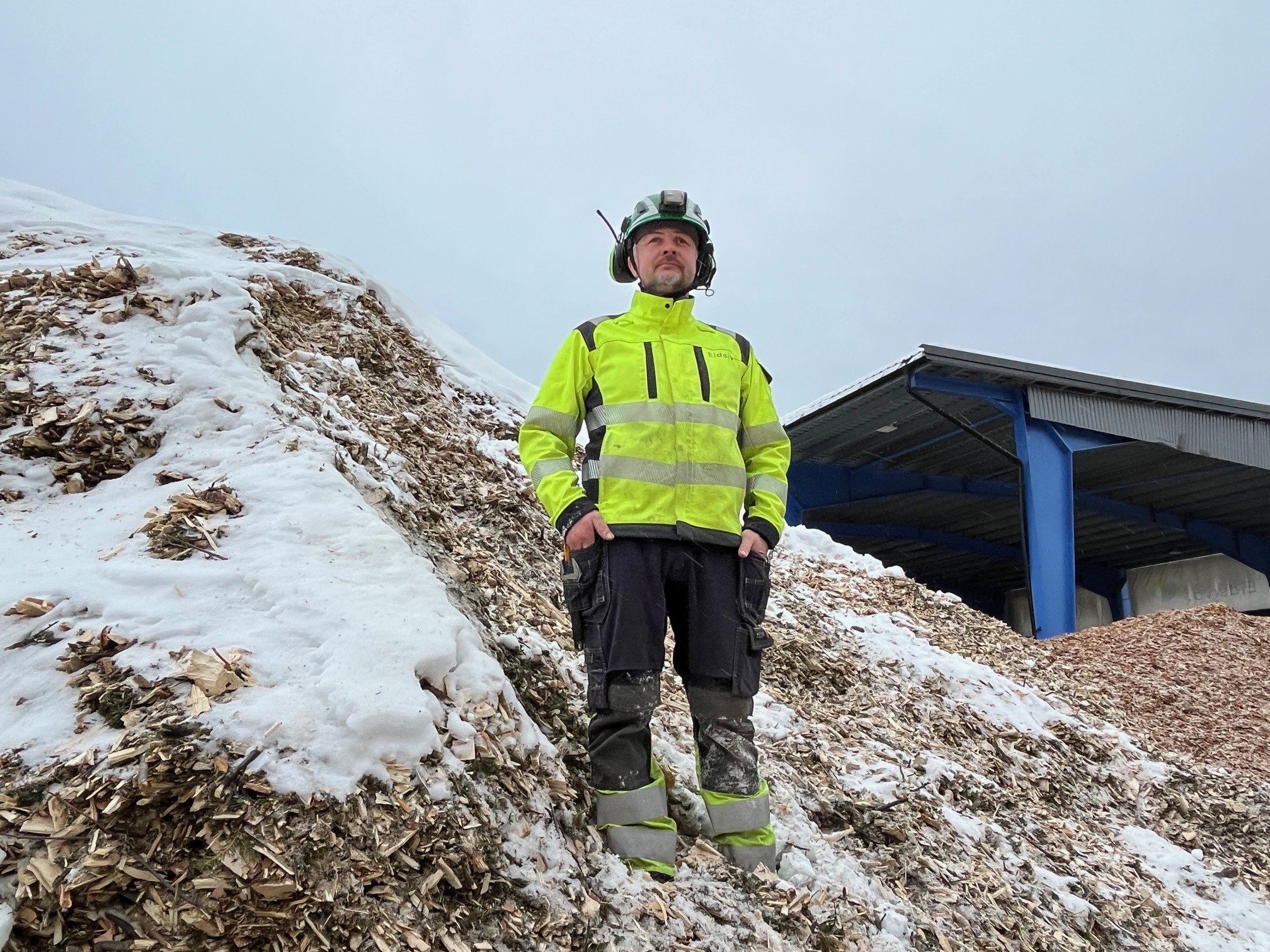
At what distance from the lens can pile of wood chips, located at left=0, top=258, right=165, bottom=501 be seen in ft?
10.7

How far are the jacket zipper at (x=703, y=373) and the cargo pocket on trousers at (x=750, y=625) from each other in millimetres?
557

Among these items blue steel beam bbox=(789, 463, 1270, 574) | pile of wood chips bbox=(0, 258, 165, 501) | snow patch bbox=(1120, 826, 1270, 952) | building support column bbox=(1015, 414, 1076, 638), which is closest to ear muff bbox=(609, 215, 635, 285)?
pile of wood chips bbox=(0, 258, 165, 501)

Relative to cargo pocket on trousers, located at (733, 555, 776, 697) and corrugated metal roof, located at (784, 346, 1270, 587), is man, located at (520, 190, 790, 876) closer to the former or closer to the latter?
cargo pocket on trousers, located at (733, 555, 776, 697)

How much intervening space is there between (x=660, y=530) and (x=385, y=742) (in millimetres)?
1024

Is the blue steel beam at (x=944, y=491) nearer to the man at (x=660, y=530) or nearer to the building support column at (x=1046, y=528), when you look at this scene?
the building support column at (x=1046, y=528)

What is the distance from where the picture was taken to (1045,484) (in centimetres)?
1277

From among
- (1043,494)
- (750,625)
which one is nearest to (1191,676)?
(1043,494)

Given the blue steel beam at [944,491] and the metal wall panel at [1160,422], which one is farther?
the blue steel beam at [944,491]

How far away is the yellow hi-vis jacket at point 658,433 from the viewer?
2.78 meters

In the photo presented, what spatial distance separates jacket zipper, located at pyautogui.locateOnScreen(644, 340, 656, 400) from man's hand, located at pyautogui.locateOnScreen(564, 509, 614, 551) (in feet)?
1.50

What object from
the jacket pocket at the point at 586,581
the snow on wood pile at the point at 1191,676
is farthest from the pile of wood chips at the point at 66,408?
the snow on wood pile at the point at 1191,676

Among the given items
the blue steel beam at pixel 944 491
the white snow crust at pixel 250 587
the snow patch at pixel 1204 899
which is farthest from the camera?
the blue steel beam at pixel 944 491

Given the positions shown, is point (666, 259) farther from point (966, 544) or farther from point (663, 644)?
point (966, 544)

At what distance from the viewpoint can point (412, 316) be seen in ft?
25.3
